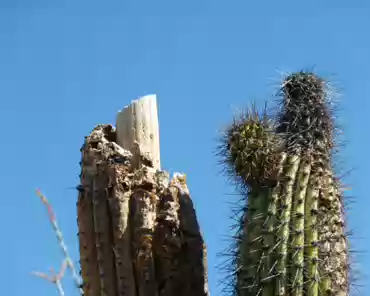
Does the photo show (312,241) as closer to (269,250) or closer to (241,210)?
(269,250)

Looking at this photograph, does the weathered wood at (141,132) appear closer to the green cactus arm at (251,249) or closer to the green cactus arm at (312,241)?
Answer: the green cactus arm at (251,249)

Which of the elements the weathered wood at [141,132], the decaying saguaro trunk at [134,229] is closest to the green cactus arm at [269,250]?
the decaying saguaro trunk at [134,229]

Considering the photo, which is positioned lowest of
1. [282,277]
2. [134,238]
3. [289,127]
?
[282,277]

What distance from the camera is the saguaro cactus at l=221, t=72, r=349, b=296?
534 cm

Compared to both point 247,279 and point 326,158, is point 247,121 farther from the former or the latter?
point 247,279

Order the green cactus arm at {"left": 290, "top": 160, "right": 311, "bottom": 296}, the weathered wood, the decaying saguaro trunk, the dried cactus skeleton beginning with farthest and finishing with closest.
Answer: the weathered wood
the decaying saguaro trunk
the dried cactus skeleton
the green cactus arm at {"left": 290, "top": 160, "right": 311, "bottom": 296}

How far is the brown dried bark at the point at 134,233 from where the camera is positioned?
602cm

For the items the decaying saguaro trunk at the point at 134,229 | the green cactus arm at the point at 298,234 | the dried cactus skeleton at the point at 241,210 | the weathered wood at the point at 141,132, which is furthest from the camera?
the weathered wood at the point at 141,132

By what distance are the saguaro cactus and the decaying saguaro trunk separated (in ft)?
1.71

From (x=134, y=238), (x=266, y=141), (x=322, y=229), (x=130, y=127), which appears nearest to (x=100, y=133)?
(x=130, y=127)

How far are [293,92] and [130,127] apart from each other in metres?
1.05

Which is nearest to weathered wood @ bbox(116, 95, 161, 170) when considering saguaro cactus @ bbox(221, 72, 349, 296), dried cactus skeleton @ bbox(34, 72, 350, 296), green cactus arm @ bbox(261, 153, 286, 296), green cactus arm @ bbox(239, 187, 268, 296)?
dried cactus skeleton @ bbox(34, 72, 350, 296)

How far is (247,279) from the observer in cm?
545

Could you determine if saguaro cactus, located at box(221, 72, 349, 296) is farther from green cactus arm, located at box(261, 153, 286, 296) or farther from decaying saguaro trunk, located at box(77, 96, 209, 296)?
decaying saguaro trunk, located at box(77, 96, 209, 296)
